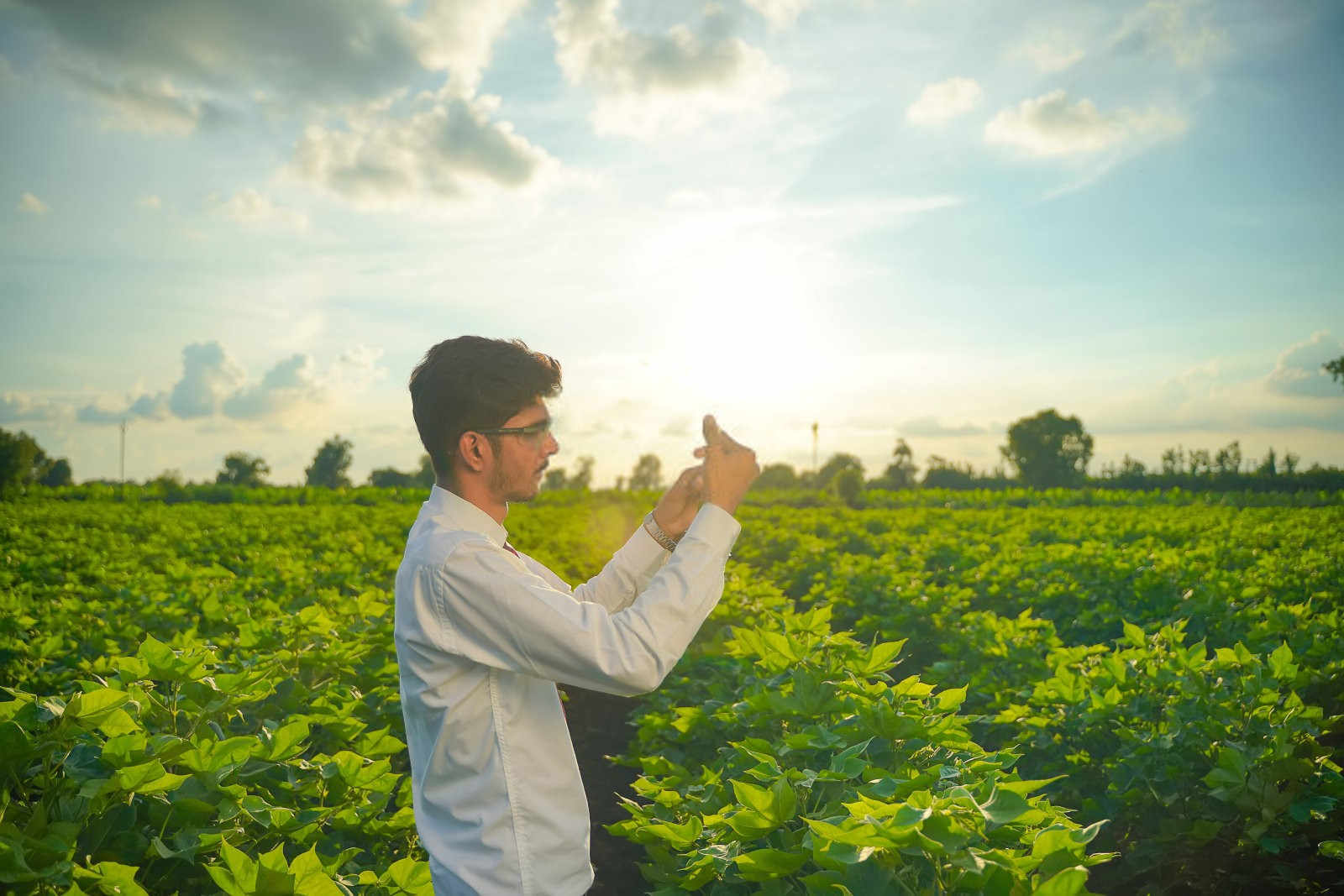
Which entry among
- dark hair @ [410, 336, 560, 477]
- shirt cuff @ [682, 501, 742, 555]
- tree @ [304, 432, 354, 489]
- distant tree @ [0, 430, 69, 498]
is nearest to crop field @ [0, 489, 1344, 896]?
shirt cuff @ [682, 501, 742, 555]

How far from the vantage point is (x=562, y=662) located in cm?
177

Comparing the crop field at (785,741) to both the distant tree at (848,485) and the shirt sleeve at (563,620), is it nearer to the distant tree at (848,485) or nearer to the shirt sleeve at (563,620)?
the shirt sleeve at (563,620)

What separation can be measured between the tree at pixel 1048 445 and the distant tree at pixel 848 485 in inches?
1385

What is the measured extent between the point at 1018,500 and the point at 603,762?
95.3 feet

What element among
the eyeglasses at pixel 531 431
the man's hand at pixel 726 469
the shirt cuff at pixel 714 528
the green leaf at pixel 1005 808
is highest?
the eyeglasses at pixel 531 431

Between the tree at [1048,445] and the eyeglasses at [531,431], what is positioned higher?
the tree at [1048,445]

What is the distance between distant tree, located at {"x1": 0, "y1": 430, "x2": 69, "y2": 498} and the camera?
26.6m

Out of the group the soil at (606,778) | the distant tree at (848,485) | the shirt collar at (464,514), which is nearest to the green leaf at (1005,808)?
the shirt collar at (464,514)

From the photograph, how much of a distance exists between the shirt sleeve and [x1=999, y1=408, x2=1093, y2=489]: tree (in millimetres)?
65912

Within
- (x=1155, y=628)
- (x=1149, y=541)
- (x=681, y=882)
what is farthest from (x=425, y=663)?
(x=1149, y=541)

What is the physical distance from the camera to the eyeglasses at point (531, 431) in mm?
2109

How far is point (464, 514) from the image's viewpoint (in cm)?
205

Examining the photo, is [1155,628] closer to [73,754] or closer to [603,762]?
[603,762]

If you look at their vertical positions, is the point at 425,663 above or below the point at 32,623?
above
